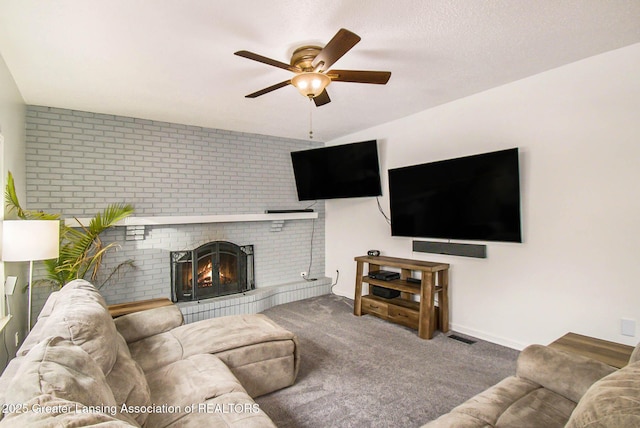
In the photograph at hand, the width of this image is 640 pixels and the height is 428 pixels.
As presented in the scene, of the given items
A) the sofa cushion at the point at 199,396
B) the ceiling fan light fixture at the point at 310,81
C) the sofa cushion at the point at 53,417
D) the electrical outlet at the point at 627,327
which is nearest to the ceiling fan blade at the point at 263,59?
the ceiling fan light fixture at the point at 310,81

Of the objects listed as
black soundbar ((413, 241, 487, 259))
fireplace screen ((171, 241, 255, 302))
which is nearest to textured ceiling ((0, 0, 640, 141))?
black soundbar ((413, 241, 487, 259))

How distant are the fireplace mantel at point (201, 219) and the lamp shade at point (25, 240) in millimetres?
1195

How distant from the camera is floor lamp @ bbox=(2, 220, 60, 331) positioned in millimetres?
2213

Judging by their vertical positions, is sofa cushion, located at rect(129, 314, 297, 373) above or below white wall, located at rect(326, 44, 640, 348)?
below

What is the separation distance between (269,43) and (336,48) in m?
0.66

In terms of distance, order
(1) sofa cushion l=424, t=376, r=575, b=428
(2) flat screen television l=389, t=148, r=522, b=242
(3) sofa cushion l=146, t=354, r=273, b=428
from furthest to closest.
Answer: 1. (2) flat screen television l=389, t=148, r=522, b=242
2. (3) sofa cushion l=146, t=354, r=273, b=428
3. (1) sofa cushion l=424, t=376, r=575, b=428

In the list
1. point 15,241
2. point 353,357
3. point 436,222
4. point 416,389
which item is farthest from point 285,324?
point 15,241

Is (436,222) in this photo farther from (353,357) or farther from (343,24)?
(343,24)

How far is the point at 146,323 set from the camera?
2504 mm

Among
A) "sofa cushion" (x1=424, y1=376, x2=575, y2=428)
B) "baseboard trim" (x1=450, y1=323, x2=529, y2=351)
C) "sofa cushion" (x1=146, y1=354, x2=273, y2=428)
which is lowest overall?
"baseboard trim" (x1=450, y1=323, x2=529, y2=351)

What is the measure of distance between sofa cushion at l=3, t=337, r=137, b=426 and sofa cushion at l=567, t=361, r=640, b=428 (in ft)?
4.29

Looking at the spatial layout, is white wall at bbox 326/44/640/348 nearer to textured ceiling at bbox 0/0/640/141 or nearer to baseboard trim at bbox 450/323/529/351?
baseboard trim at bbox 450/323/529/351

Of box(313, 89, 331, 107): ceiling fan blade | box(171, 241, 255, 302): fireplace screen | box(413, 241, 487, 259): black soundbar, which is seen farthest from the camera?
box(171, 241, 255, 302): fireplace screen

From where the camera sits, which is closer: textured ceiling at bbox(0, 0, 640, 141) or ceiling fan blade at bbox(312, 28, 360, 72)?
ceiling fan blade at bbox(312, 28, 360, 72)
